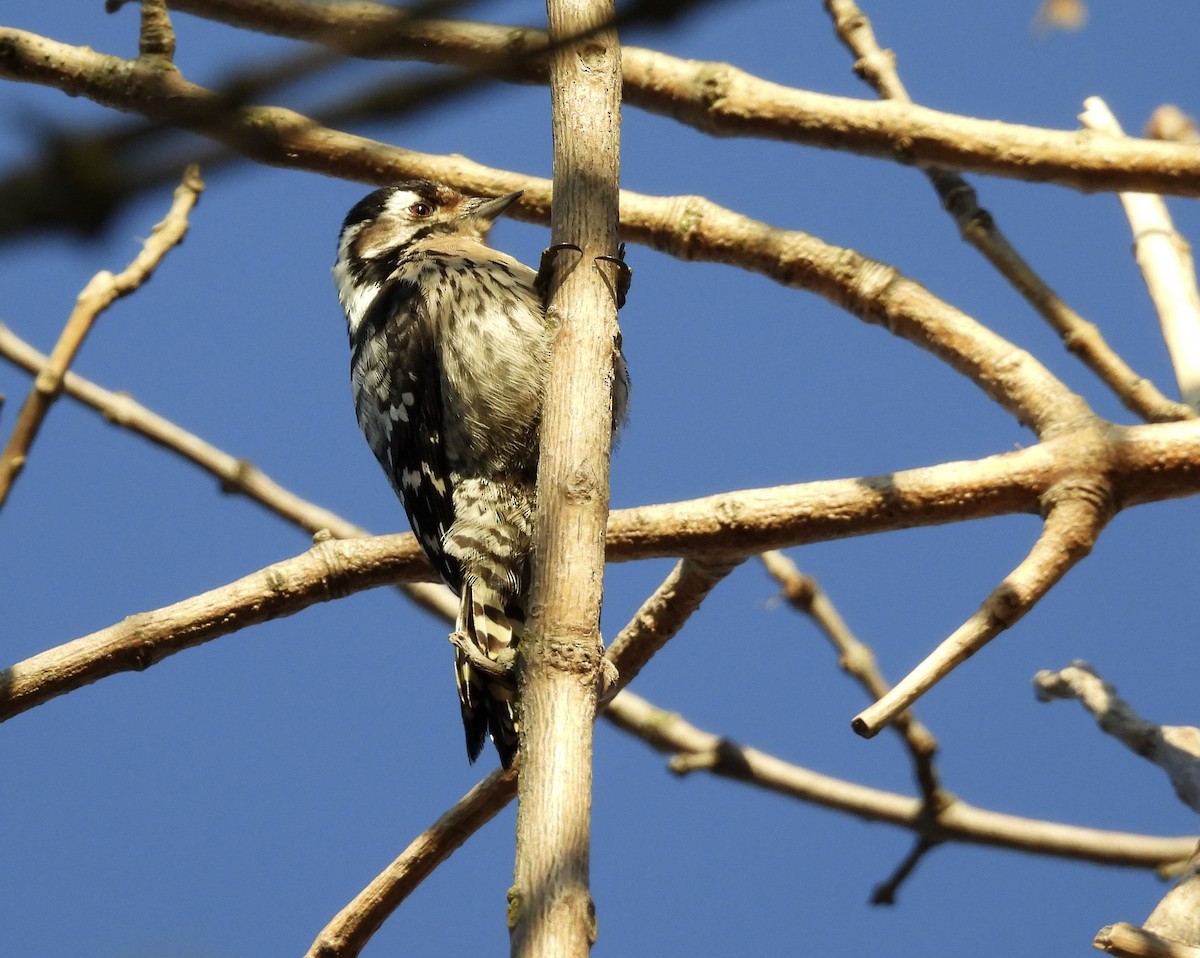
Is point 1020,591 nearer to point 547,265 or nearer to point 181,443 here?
point 547,265

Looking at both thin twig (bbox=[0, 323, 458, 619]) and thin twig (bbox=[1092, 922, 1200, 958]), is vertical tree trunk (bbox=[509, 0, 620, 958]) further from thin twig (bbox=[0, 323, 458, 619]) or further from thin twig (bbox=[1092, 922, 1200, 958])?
thin twig (bbox=[0, 323, 458, 619])

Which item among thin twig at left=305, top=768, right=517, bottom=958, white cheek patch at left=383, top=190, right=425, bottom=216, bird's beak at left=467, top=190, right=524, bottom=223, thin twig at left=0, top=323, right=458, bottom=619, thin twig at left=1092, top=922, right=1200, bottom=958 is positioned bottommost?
thin twig at left=1092, top=922, right=1200, bottom=958

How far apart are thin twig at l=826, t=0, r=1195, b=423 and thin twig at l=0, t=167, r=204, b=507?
2.43 m

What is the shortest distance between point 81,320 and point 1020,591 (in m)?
2.46

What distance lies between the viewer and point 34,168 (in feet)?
2.86

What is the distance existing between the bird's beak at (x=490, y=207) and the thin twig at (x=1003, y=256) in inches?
53.2

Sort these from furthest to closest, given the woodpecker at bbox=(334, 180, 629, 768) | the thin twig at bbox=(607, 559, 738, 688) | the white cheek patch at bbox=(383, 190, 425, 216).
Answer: the white cheek patch at bbox=(383, 190, 425, 216) → the woodpecker at bbox=(334, 180, 629, 768) → the thin twig at bbox=(607, 559, 738, 688)

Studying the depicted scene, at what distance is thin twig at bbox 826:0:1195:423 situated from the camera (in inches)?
170

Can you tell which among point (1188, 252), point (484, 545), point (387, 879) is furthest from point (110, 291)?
point (1188, 252)

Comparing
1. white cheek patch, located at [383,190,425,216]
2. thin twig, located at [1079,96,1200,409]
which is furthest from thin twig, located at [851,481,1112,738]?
white cheek patch, located at [383,190,425,216]

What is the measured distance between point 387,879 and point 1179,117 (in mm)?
3869

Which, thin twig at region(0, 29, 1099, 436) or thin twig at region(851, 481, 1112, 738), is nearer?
thin twig at region(851, 481, 1112, 738)

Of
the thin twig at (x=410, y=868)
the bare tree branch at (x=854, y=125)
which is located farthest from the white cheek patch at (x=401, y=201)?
the thin twig at (x=410, y=868)

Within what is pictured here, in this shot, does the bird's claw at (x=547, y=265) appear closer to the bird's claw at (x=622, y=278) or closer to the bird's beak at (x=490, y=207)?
the bird's claw at (x=622, y=278)
